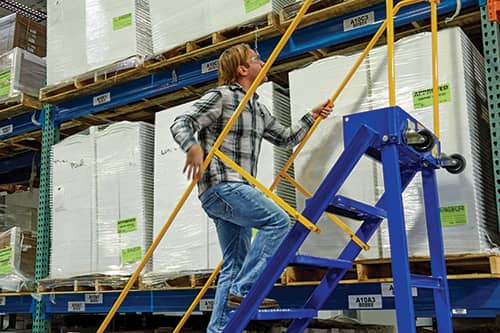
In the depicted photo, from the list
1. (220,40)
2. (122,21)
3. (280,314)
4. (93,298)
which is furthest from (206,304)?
(122,21)

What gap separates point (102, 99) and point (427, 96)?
3.07m

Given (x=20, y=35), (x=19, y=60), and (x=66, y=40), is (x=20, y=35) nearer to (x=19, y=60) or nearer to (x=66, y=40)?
(x=19, y=60)

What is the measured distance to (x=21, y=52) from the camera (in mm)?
5656

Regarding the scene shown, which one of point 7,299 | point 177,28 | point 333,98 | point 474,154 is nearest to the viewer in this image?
point 474,154

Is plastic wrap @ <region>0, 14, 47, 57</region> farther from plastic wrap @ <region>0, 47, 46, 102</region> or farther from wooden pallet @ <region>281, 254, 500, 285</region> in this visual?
wooden pallet @ <region>281, 254, 500, 285</region>

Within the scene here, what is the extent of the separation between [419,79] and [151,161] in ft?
7.31

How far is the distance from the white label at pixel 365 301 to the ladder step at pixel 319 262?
704 mm

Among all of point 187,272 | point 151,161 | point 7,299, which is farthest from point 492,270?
point 7,299

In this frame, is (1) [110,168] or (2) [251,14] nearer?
(2) [251,14]

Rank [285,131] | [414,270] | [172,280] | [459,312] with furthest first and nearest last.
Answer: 1. [172,280]
2. [285,131]
3. [414,270]
4. [459,312]

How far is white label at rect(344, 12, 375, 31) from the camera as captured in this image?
3832mm

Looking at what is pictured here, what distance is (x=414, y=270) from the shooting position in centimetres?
337

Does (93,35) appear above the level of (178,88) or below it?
above

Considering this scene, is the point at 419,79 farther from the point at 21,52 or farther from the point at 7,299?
the point at 7,299
